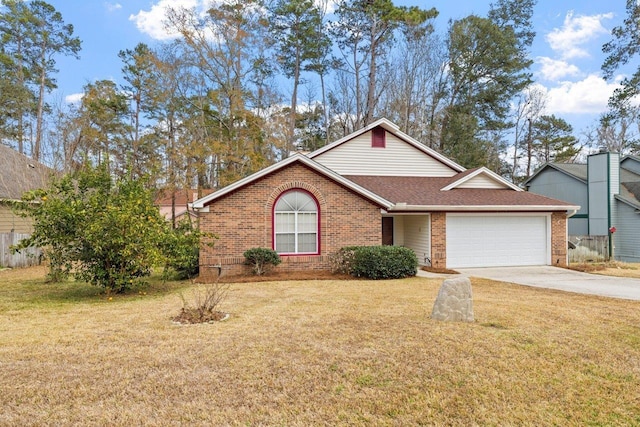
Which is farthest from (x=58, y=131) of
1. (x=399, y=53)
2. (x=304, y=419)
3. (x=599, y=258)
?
(x=599, y=258)

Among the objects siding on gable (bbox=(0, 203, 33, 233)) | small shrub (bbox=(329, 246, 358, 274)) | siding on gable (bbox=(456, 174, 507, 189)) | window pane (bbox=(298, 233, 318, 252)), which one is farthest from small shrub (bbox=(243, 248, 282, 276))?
siding on gable (bbox=(0, 203, 33, 233))

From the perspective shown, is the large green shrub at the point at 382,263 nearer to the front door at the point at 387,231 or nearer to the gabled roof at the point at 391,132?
the front door at the point at 387,231

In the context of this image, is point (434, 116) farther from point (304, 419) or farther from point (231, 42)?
point (304, 419)

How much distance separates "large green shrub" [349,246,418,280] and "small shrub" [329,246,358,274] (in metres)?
0.11

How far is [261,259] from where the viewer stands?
13.1 meters

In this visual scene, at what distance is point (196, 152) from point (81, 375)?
73.4 feet

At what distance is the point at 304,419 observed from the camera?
3805 mm

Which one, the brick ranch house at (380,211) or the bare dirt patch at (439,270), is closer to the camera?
the brick ranch house at (380,211)

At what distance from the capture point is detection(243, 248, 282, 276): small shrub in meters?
13.0

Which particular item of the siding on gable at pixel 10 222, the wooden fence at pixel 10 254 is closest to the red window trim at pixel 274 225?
the wooden fence at pixel 10 254

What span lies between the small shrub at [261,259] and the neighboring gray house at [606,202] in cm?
1630

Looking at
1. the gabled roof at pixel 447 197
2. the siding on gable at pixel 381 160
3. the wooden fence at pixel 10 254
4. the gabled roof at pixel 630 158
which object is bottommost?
the wooden fence at pixel 10 254

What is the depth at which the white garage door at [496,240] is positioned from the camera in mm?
15812

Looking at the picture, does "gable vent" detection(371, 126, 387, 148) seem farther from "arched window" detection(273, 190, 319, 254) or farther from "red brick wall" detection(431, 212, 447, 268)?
"arched window" detection(273, 190, 319, 254)
